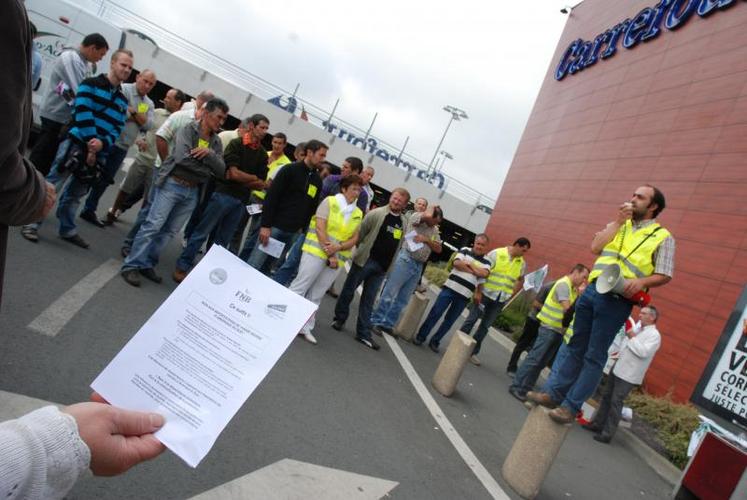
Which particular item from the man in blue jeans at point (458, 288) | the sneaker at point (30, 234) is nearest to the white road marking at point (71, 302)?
the sneaker at point (30, 234)

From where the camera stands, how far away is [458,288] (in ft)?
30.1

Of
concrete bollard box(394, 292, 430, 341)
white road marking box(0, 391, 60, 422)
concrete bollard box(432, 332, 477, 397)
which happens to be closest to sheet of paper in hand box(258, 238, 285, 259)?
concrete bollard box(432, 332, 477, 397)

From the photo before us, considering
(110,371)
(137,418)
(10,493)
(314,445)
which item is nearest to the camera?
(10,493)

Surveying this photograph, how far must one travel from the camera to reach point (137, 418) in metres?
1.39

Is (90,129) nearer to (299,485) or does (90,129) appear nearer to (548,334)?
(299,485)

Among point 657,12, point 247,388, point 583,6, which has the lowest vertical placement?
point 247,388

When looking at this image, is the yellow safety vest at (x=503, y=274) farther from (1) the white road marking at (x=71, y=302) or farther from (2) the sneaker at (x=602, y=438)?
(1) the white road marking at (x=71, y=302)

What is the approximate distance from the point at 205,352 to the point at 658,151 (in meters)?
17.0

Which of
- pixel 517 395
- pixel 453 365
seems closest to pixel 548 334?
pixel 517 395

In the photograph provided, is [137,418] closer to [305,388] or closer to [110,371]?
[110,371]

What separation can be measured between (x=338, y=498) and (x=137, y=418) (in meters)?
2.48

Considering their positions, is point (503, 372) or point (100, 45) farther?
point (503, 372)

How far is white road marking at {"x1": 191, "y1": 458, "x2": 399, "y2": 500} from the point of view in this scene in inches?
129

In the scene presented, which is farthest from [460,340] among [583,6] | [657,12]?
[583,6]
